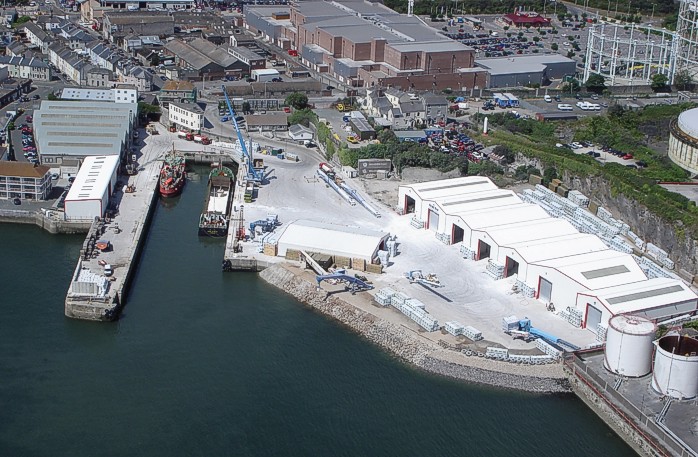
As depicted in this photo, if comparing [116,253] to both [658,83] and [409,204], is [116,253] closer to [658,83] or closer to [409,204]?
[409,204]

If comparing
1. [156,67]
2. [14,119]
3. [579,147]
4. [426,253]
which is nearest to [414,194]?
[426,253]

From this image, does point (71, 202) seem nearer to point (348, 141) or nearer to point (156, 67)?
point (348, 141)

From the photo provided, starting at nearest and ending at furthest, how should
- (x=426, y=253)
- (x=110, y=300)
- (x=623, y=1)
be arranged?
(x=110, y=300) < (x=426, y=253) < (x=623, y=1)

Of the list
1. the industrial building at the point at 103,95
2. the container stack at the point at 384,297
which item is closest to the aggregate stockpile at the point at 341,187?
the container stack at the point at 384,297

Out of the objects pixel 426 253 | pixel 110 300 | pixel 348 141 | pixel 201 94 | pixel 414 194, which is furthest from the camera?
pixel 201 94

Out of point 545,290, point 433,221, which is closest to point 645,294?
point 545,290

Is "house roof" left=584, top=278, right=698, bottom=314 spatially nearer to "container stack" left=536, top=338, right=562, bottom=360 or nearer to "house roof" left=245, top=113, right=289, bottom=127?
"container stack" left=536, top=338, right=562, bottom=360
